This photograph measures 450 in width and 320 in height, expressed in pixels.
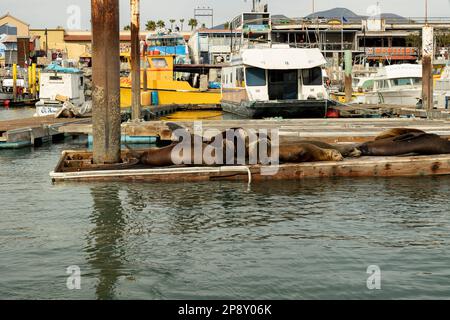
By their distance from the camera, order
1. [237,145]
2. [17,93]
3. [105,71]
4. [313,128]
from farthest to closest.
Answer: [17,93] → [313,128] → [237,145] → [105,71]

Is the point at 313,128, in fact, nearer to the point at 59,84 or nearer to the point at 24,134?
the point at 24,134

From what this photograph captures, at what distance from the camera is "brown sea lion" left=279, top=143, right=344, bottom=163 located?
13602 millimetres

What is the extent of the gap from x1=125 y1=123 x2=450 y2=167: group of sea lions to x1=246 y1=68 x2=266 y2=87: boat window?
569 inches

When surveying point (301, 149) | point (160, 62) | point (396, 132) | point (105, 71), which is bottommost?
point (301, 149)

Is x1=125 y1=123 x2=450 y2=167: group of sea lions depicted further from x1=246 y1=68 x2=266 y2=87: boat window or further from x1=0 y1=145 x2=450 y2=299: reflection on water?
x1=246 y1=68 x2=266 y2=87: boat window

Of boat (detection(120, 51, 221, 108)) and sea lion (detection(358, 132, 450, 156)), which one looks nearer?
sea lion (detection(358, 132, 450, 156))

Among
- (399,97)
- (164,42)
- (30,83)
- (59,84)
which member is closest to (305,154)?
(59,84)

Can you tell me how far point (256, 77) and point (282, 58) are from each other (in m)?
1.40

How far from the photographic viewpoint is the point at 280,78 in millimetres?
29391

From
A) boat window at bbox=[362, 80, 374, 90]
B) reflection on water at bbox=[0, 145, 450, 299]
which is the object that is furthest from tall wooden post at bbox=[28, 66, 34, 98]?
reflection on water at bbox=[0, 145, 450, 299]

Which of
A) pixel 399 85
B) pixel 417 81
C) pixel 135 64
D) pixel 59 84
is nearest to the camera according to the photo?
pixel 135 64

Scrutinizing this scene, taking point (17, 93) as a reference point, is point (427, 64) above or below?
above

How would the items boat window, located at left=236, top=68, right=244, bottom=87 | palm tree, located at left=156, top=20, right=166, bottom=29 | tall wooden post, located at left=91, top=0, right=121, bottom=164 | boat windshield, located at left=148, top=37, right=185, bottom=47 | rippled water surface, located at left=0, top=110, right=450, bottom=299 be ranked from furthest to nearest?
palm tree, located at left=156, top=20, right=166, bottom=29 < boat windshield, located at left=148, top=37, right=185, bottom=47 < boat window, located at left=236, top=68, right=244, bottom=87 < tall wooden post, located at left=91, top=0, right=121, bottom=164 < rippled water surface, located at left=0, top=110, right=450, bottom=299
